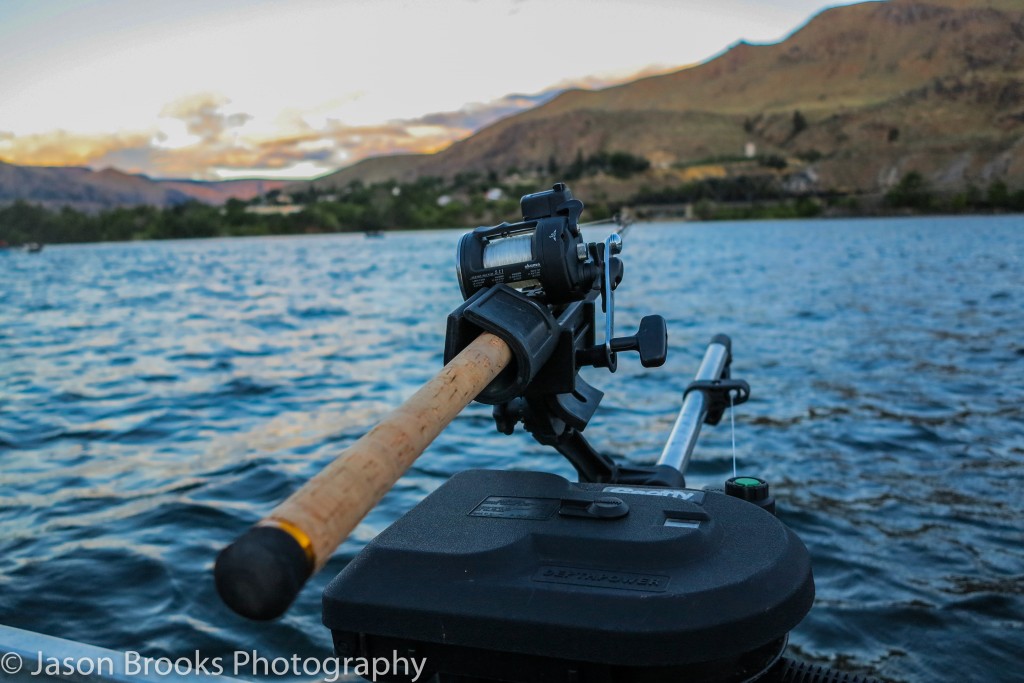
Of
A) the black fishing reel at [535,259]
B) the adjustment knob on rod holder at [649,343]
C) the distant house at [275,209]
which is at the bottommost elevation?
the adjustment knob on rod holder at [649,343]

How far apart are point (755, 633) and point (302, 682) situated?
8.43 ft

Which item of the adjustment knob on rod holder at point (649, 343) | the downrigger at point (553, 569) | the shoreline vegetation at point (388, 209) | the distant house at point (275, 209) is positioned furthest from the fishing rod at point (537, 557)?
the distant house at point (275, 209)

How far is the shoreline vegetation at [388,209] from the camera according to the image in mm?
107312

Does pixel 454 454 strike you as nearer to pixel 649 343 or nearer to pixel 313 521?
pixel 649 343

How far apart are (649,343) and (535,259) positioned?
34cm

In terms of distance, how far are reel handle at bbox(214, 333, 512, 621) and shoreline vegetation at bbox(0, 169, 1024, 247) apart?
101 metres

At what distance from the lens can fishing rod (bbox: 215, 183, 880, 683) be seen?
1316mm

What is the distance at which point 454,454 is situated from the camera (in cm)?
687

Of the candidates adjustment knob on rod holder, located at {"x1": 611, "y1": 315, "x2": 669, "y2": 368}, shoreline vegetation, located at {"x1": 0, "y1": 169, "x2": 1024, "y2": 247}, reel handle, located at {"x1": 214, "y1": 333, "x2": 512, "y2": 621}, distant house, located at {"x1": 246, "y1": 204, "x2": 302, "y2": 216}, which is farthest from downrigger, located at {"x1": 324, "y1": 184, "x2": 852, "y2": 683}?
distant house, located at {"x1": 246, "y1": 204, "x2": 302, "y2": 216}

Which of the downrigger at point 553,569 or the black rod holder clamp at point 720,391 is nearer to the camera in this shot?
the downrigger at point 553,569

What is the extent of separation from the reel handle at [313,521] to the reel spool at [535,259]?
0.54 meters

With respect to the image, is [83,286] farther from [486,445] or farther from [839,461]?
[839,461]
